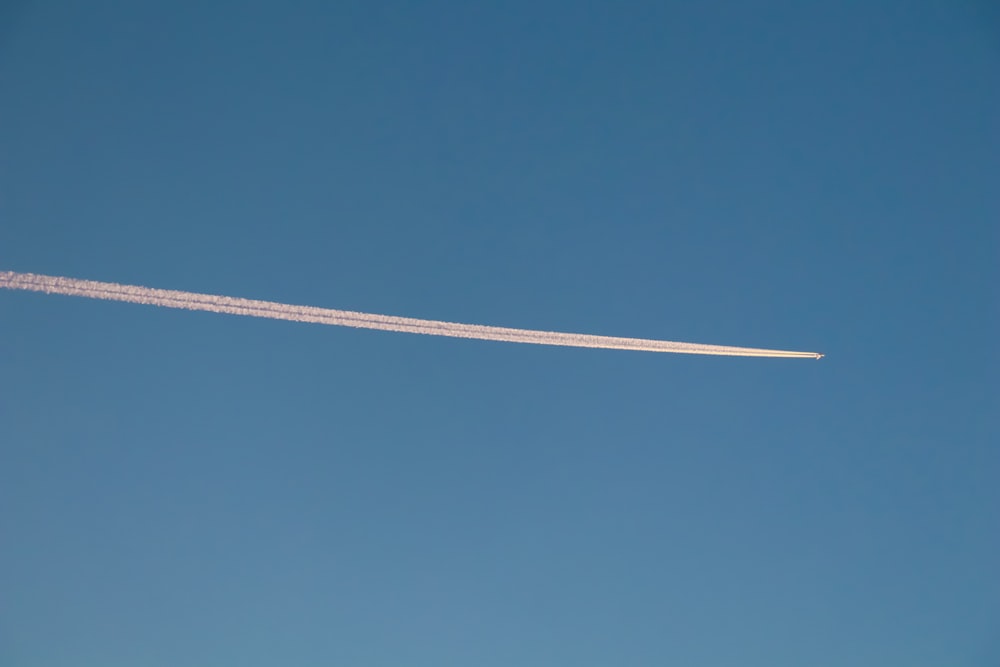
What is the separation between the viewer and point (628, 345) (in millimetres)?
20531

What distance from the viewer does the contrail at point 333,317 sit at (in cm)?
1836

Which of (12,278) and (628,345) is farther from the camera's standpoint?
(628,345)

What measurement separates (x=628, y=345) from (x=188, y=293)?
12.9 m

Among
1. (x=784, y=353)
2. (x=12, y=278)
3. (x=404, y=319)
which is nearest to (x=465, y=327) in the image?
(x=404, y=319)

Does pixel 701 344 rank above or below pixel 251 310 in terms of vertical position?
above

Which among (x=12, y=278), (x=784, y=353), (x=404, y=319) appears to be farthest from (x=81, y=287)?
(x=784, y=353)

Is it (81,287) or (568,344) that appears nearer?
(81,287)

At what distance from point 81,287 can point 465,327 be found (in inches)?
418

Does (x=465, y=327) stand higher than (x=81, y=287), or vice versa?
(x=465, y=327)

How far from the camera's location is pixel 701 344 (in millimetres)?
20578

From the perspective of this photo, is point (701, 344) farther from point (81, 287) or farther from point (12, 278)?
point (12, 278)

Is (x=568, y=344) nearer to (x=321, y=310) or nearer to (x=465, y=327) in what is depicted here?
(x=465, y=327)

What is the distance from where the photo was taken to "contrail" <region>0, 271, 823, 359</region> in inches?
723

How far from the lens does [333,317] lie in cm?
1950
